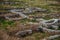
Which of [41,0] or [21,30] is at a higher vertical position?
[21,30]

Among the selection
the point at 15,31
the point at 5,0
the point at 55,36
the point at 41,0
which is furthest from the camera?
the point at 41,0

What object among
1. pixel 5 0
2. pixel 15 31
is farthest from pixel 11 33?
pixel 5 0

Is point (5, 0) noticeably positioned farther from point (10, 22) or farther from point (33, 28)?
point (33, 28)

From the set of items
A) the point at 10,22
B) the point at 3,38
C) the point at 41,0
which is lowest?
the point at 41,0

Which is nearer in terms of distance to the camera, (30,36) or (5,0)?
(30,36)

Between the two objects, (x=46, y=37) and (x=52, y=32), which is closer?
(x=46, y=37)

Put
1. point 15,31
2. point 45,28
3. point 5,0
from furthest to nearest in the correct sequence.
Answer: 1. point 5,0
2. point 45,28
3. point 15,31

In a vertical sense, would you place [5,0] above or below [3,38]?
below

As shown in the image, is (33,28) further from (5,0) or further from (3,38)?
(5,0)

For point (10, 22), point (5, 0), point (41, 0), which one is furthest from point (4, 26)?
point (41, 0)
